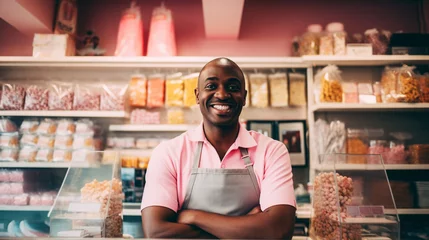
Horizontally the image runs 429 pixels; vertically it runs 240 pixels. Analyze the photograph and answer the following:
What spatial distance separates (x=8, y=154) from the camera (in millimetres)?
2814

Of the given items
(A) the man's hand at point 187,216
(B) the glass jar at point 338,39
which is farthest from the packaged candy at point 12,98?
(B) the glass jar at point 338,39

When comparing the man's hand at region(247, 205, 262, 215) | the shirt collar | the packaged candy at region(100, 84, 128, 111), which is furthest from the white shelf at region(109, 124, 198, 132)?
the man's hand at region(247, 205, 262, 215)

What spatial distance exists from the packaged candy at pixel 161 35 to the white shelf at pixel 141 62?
3.7 inches

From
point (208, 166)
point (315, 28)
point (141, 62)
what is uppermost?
point (315, 28)

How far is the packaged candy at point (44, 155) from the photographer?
286 cm

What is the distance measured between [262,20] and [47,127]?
84.9 inches

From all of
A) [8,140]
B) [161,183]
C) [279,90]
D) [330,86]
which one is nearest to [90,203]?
[161,183]

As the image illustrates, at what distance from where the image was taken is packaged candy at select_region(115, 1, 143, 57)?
2979 millimetres

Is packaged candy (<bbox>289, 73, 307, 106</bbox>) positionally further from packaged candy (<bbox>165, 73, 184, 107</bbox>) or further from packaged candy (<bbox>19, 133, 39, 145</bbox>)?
packaged candy (<bbox>19, 133, 39, 145</bbox>)

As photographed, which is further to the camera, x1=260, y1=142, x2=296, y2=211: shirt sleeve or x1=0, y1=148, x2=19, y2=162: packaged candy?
x1=0, y1=148, x2=19, y2=162: packaged candy

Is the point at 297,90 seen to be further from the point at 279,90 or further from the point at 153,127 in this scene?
the point at 153,127

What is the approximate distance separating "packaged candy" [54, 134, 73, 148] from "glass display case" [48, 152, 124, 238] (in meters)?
1.28

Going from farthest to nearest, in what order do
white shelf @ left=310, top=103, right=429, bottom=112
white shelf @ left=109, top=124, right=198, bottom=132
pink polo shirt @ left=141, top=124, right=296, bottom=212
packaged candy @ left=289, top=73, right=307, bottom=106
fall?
1. packaged candy @ left=289, top=73, right=307, bottom=106
2. white shelf @ left=109, top=124, right=198, bottom=132
3. white shelf @ left=310, top=103, right=429, bottom=112
4. pink polo shirt @ left=141, top=124, right=296, bottom=212

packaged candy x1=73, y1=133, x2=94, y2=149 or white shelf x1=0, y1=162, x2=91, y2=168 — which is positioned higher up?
packaged candy x1=73, y1=133, x2=94, y2=149
